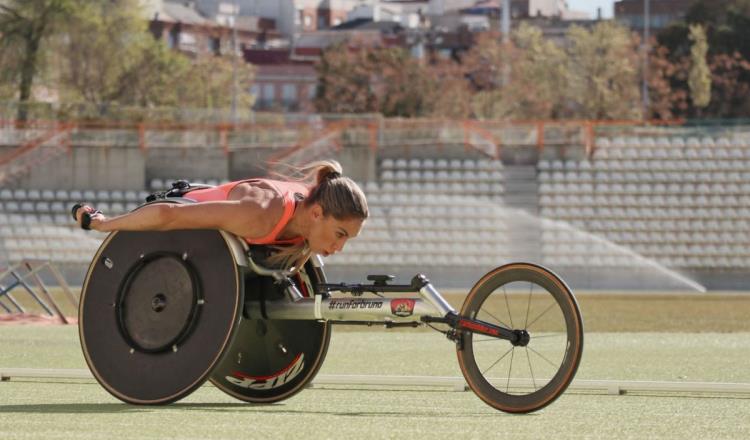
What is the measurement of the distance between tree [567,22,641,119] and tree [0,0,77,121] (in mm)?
23793

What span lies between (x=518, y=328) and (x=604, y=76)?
6438 cm

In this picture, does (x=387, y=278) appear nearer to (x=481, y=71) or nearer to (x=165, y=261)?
(x=165, y=261)

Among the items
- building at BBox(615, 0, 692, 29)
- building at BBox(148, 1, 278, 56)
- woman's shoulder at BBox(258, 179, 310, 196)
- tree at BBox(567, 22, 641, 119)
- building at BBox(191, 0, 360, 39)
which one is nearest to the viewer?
woman's shoulder at BBox(258, 179, 310, 196)

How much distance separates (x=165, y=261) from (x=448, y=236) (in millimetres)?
34297

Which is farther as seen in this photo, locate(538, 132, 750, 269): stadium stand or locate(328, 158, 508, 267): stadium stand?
locate(538, 132, 750, 269): stadium stand

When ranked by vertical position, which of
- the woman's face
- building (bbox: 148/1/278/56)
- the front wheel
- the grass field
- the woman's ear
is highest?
building (bbox: 148/1/278/56)

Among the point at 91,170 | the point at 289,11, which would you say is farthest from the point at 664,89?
the point at 289,11

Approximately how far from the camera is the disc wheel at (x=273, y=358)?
297 inches

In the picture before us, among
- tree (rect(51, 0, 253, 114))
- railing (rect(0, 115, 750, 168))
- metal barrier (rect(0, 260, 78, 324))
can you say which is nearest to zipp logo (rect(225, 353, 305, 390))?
metal barrier (rect(0, 260, 78, 324))

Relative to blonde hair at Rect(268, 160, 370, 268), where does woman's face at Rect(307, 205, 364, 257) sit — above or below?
below

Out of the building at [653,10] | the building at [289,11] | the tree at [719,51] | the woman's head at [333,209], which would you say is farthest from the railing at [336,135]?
the building at [289,11]

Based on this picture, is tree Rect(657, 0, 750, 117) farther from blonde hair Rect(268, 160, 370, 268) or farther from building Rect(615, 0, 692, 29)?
blonde hair Rect(268, 160, 370, 268)

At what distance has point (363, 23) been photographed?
12206cm

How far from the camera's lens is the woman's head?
677 cm
